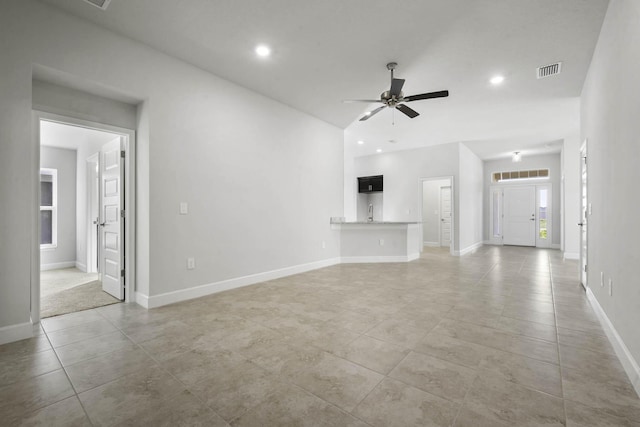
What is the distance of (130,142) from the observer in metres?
3.49

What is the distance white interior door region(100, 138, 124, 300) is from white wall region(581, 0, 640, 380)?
4.74 meters

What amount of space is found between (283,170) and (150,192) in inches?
84.3

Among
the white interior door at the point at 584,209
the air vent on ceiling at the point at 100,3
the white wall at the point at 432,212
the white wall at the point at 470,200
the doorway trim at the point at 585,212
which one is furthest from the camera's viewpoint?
the white wall at the point at 432,212

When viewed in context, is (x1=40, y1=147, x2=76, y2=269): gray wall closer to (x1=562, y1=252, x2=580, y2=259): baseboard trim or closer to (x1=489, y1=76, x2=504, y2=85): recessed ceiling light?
(x1=489, y1=76, x2=504, y2=85): recessed ceiling light

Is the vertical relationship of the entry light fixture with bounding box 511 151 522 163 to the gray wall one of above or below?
above

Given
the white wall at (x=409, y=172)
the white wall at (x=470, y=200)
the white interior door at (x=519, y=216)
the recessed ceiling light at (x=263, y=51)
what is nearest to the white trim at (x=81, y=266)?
the recessed ceiling light at (x=263, y=51)

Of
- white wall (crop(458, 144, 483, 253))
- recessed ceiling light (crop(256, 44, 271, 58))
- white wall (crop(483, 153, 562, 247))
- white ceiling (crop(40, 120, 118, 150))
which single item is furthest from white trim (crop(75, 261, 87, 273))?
white wall (crop(483, 153, 562, 247))

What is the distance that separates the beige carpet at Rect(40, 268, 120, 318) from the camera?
11.0 ft

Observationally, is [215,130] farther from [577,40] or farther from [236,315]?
[577,40]

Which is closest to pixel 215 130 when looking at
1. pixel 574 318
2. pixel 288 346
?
pixel 288 346

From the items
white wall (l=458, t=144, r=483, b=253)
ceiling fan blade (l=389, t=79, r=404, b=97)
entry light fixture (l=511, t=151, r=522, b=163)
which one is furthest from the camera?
entry light fixture (l=511, t=151, r=522, b=163)

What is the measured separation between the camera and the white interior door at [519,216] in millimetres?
9539

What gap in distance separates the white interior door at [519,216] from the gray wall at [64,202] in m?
11.9

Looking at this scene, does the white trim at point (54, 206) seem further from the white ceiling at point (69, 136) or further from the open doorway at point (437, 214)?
the open doorway at point (437, 214)
